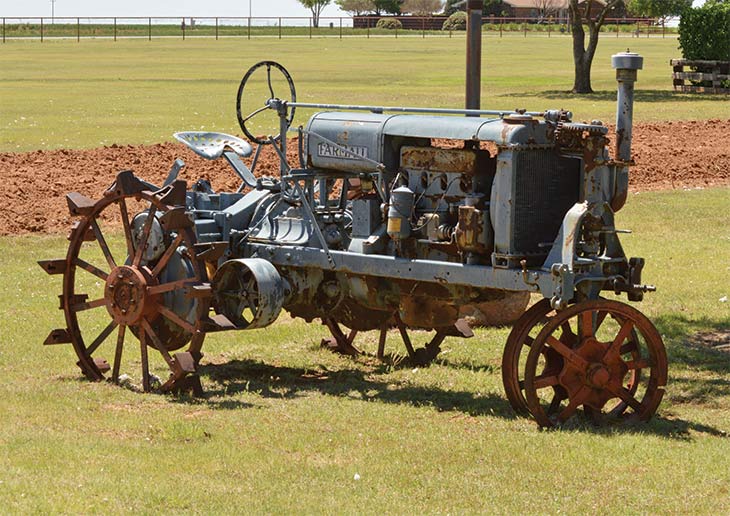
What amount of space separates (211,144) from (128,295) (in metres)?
1.59

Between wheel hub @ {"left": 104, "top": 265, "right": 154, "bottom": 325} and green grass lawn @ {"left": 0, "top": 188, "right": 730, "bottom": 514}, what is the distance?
1.74ft

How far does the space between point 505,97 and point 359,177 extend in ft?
92.6

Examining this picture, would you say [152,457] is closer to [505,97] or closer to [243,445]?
[243,445]

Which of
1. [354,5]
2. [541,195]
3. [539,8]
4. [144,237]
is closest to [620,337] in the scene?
[541,195]

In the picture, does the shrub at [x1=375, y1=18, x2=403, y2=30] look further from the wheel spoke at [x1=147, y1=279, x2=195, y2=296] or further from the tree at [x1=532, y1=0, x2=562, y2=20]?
the wheel spoke at [x1=147, y1=279, x2=195, y2=296]

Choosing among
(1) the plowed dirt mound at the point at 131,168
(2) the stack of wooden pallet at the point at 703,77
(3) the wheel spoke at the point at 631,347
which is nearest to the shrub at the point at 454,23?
(2) the stack of wooden pallet at the point at 703,77

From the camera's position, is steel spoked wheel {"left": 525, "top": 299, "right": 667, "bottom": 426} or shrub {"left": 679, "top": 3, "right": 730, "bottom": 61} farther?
shrub {"left": 679, "top": 3, "right": 730, "bottom": 61}

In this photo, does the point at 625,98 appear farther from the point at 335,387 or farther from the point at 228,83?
the point at 228,83

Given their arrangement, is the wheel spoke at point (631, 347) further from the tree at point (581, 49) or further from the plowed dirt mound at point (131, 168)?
the tree at point (581, 49)

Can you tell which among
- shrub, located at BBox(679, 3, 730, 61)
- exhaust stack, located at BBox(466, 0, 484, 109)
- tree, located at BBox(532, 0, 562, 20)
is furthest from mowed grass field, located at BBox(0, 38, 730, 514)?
tree, located at BBox(532, 0, 562, 20)

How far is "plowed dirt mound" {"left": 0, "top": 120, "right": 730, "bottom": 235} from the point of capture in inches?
707

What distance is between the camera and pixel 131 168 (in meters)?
20.0

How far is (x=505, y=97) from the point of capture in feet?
124

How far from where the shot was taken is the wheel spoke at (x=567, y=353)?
8469 millimetres
